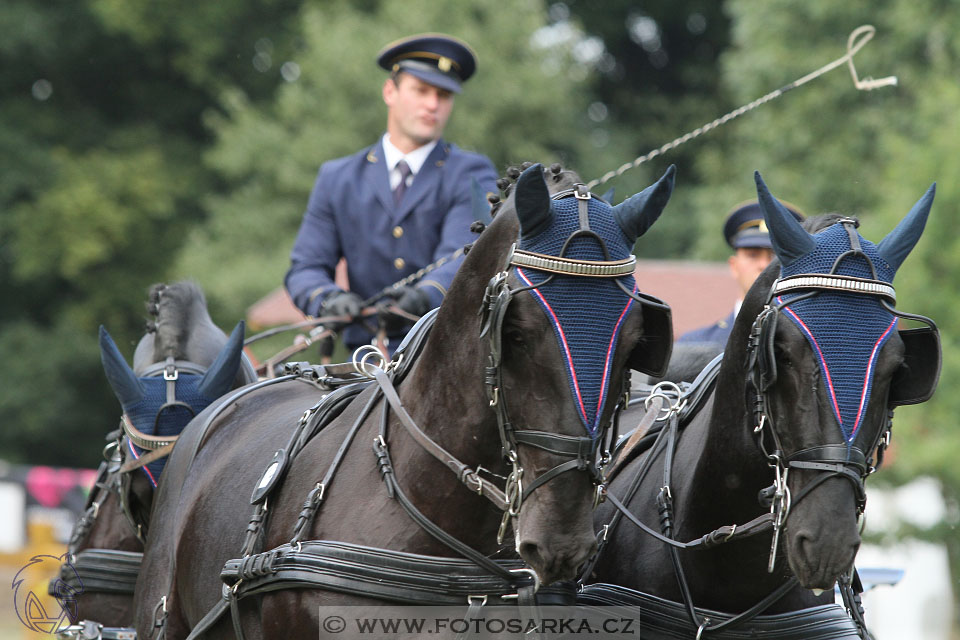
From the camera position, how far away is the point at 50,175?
70.5ft

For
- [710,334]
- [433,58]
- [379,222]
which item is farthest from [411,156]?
[710,334]

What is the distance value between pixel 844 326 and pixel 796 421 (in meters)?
0.24

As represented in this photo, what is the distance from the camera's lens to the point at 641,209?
2.91 metres

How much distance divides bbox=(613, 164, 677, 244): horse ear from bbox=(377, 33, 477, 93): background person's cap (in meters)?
2.44

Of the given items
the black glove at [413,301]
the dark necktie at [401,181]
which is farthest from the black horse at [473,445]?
the dark necktie at [401,181]

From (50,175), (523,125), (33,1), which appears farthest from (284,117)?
(33,1)

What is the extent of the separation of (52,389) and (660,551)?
18746 mm

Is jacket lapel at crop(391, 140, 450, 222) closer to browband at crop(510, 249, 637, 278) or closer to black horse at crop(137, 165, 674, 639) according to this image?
black horse at crop(137, 165, 674, 639)

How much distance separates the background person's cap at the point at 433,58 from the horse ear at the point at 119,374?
1683mm

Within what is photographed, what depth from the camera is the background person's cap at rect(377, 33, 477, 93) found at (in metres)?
5.24

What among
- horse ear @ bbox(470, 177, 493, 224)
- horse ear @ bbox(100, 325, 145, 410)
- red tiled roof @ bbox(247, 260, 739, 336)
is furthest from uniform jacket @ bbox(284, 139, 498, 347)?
red tiled roof @ bbox(247, 260, 739, 336)

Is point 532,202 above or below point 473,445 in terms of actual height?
above

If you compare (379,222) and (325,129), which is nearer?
(379,222)

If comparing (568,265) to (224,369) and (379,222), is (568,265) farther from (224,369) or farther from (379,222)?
(379,222)
